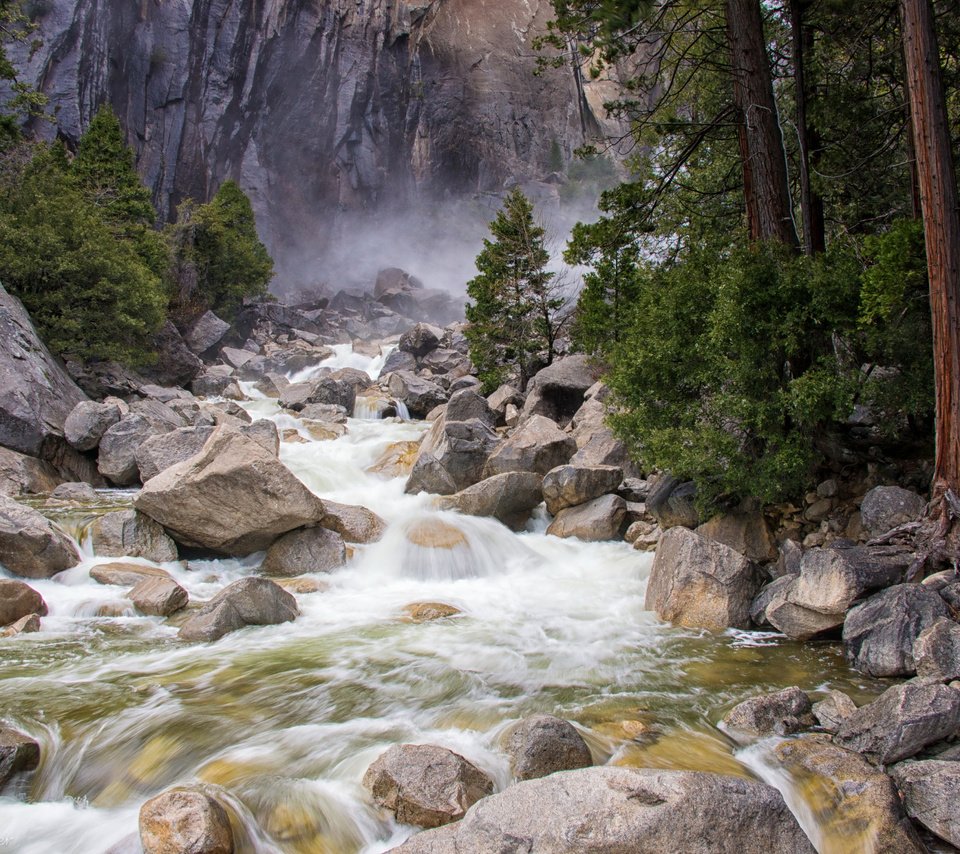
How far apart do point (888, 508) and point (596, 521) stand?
195 inches

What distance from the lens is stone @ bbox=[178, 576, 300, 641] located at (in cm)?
781

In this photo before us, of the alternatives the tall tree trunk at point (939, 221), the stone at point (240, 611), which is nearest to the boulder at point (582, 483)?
the stone at point (240, 611)

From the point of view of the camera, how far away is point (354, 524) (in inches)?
481

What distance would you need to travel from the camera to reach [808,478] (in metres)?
9.73

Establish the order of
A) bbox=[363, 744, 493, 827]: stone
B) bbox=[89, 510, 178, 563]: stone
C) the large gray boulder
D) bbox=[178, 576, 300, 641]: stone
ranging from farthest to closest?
1. bbox=[89, 510, 178, 563]: stone
2. bbox=[178, 576, 300, 641]: stone
3. bbox=[363, 744, 493, 827]: stone
4. the large gray boulder

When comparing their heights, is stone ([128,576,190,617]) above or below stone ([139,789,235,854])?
above

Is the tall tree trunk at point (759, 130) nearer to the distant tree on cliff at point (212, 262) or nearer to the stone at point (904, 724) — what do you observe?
the stone at point (904, 724)

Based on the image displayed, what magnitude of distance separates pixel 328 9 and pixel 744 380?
222 ft

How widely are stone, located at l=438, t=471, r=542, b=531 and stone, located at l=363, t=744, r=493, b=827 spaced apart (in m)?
8.42

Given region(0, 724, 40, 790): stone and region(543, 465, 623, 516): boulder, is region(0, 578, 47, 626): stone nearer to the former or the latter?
region(0, 724, 40, 790): stone

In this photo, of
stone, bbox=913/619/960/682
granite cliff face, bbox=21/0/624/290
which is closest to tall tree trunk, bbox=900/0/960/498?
stone, bbox=913/619/960/682

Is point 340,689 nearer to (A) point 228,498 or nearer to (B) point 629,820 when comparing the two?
(B) point 629,820

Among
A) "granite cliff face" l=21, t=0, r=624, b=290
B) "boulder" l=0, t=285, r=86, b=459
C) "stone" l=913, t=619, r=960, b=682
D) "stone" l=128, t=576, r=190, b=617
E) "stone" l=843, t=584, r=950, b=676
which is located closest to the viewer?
"stone" l=913, t=619, r=960, b=682

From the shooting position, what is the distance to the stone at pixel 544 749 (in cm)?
474
